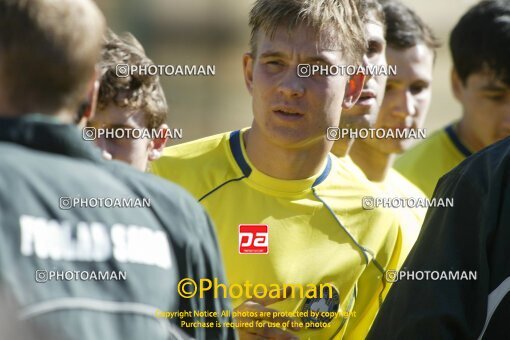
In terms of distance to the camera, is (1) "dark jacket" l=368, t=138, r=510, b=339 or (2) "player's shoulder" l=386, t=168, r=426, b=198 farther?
(2) "player's shoulder" l=386, t=168, r=426, b=198

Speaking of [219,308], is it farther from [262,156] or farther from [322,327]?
[262,156]

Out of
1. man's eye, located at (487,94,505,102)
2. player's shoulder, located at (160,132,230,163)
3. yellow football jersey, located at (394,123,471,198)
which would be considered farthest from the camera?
yellow football jersey, located at (394,123,471,198)

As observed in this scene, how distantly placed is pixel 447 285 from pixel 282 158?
27.1 inches

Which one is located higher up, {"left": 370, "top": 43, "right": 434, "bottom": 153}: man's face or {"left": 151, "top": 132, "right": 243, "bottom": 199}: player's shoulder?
{"left": 370, "top": 43, "right": 434, "bottom": 153}: man's face

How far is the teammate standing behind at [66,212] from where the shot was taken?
1525 mm

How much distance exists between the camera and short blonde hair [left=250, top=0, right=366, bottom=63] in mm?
2375

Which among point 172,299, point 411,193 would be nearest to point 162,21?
point 411,193

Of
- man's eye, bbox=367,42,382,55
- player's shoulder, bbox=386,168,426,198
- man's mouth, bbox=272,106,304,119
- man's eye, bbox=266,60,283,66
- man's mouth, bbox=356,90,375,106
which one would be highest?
man's eye, bbox=367,42,382,55

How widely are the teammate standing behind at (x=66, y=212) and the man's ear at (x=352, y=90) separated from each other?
89 centimetres

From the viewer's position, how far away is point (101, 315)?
1.57m

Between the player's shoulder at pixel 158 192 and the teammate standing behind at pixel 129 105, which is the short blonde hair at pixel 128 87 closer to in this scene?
the teammate standing behind at pixel 129 105

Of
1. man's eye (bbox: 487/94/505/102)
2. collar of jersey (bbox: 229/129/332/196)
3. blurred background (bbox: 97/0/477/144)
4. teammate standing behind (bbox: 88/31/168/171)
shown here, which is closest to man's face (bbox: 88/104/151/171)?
teammate standing behind (bbox: 88/31/168/171)

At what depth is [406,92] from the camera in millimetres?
3143

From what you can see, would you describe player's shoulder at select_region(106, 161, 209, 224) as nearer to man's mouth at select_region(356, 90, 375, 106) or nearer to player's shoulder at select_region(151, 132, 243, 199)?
player's shoulder at select_region(151, 132, 243, 199)
